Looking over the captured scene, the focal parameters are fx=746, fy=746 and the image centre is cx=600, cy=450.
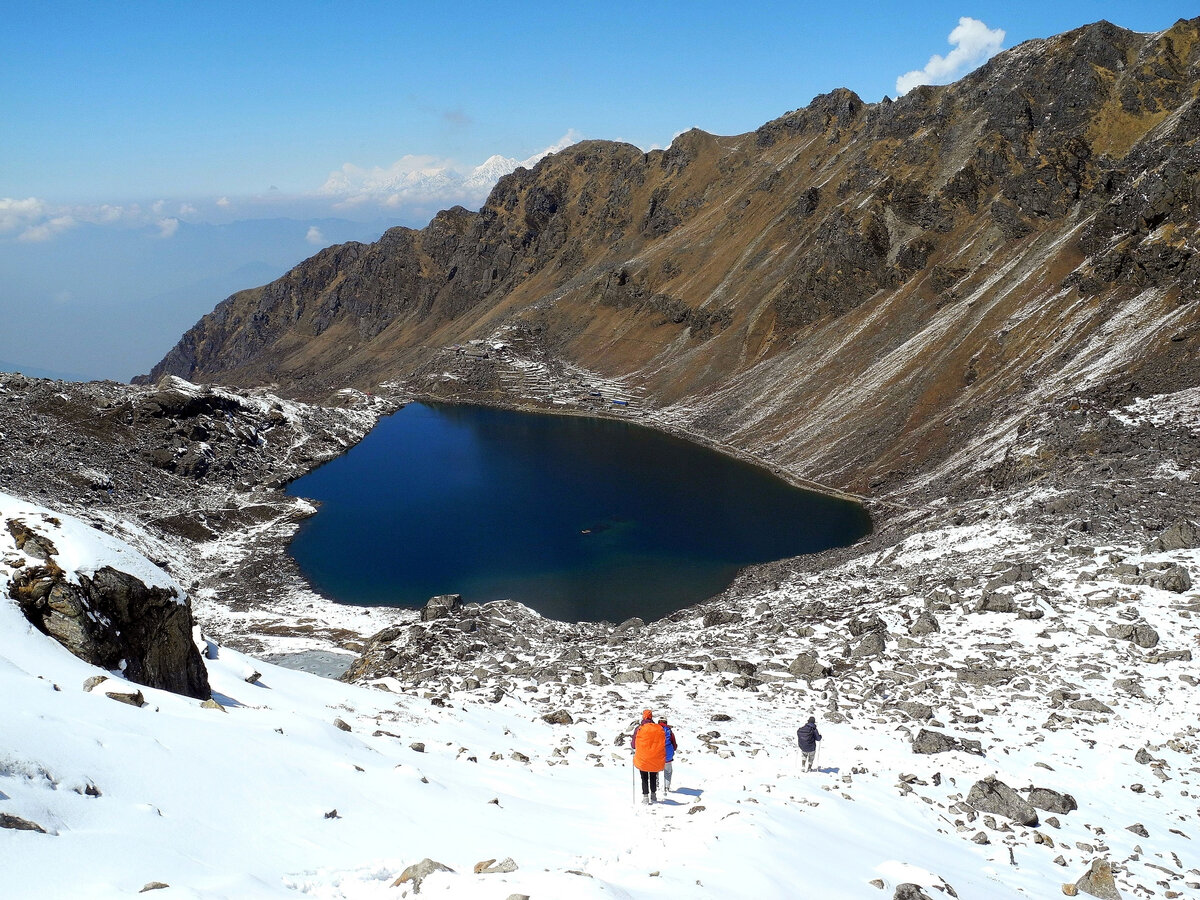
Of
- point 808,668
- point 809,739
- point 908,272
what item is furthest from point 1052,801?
point 908,272

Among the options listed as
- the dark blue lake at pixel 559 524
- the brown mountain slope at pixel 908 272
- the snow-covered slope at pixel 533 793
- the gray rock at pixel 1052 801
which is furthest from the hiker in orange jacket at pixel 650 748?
the brown mountain slope at pixel 908 272

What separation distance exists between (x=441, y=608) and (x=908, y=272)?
8247 centimetres

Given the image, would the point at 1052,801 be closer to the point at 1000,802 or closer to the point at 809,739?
the point at 1000,802

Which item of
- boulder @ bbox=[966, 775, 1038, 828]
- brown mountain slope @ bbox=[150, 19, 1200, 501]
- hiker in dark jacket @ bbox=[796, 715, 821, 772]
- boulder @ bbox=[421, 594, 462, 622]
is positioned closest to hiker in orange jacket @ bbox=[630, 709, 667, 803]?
hiker in dark jacket @ bbox=[796, 715, 821, 772]

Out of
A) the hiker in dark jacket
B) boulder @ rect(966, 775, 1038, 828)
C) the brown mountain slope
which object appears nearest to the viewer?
boulder @ rect(966, 775, 1038, 828)

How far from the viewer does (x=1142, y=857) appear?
14.4 meters

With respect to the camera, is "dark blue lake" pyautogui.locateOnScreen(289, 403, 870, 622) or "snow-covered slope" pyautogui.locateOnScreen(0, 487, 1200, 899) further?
"dark blue lake" pyautogui.locateOnScreen(289, 403, 870, 622)

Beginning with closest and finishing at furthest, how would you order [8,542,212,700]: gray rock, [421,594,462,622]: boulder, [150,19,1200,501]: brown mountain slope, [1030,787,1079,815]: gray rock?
[8,542,212,700]: gray rock
[1030,787,1079,815]: gray rock
[421,594,462,622]: boulder
[150,19,1200,501]: brown mountain slope

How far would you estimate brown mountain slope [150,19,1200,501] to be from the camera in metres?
69.2

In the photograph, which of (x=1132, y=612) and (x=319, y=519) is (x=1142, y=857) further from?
(x=319, y=519)

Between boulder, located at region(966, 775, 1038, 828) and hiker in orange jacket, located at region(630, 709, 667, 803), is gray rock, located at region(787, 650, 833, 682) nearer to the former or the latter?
boulder, located at region(966, 775, 1038, 828)

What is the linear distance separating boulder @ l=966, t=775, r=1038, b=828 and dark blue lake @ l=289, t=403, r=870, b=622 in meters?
29.9

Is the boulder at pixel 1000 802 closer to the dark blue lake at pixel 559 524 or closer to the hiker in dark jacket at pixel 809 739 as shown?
the hiker in dark jacket at pixel 809 739

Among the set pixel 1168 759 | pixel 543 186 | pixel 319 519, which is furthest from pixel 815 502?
pixel 543 186
